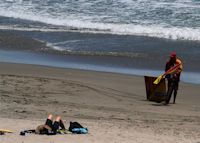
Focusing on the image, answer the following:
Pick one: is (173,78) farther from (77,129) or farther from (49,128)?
(49,128)

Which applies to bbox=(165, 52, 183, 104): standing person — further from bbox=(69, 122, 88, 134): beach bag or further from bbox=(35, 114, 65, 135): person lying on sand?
bbox=(35, 114, 65, 135): person lying on sand

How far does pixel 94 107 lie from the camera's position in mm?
12859

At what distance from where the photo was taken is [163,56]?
21.0 meters

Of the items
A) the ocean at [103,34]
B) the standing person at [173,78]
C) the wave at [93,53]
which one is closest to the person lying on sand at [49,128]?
the standing person at [173,78]

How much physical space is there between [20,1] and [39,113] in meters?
25.6

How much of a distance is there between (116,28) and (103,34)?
1.67 metres

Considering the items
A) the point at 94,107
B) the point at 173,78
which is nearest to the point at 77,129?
the point at 94,107

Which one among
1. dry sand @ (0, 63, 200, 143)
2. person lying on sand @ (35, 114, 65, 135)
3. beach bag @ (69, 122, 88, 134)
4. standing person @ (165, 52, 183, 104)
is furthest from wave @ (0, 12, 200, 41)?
person lying on sand @ (35, 114, 65, 135)

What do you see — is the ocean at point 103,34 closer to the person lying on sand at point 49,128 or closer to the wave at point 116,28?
the wave at point 116,28

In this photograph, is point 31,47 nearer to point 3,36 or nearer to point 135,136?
point 3,36

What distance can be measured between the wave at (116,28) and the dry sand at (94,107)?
8579 mm

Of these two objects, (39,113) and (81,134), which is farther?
(39,113)

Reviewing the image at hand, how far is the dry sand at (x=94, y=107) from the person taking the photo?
990cm

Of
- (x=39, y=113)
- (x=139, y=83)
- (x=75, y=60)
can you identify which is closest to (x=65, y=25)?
(x=75, y=60)
